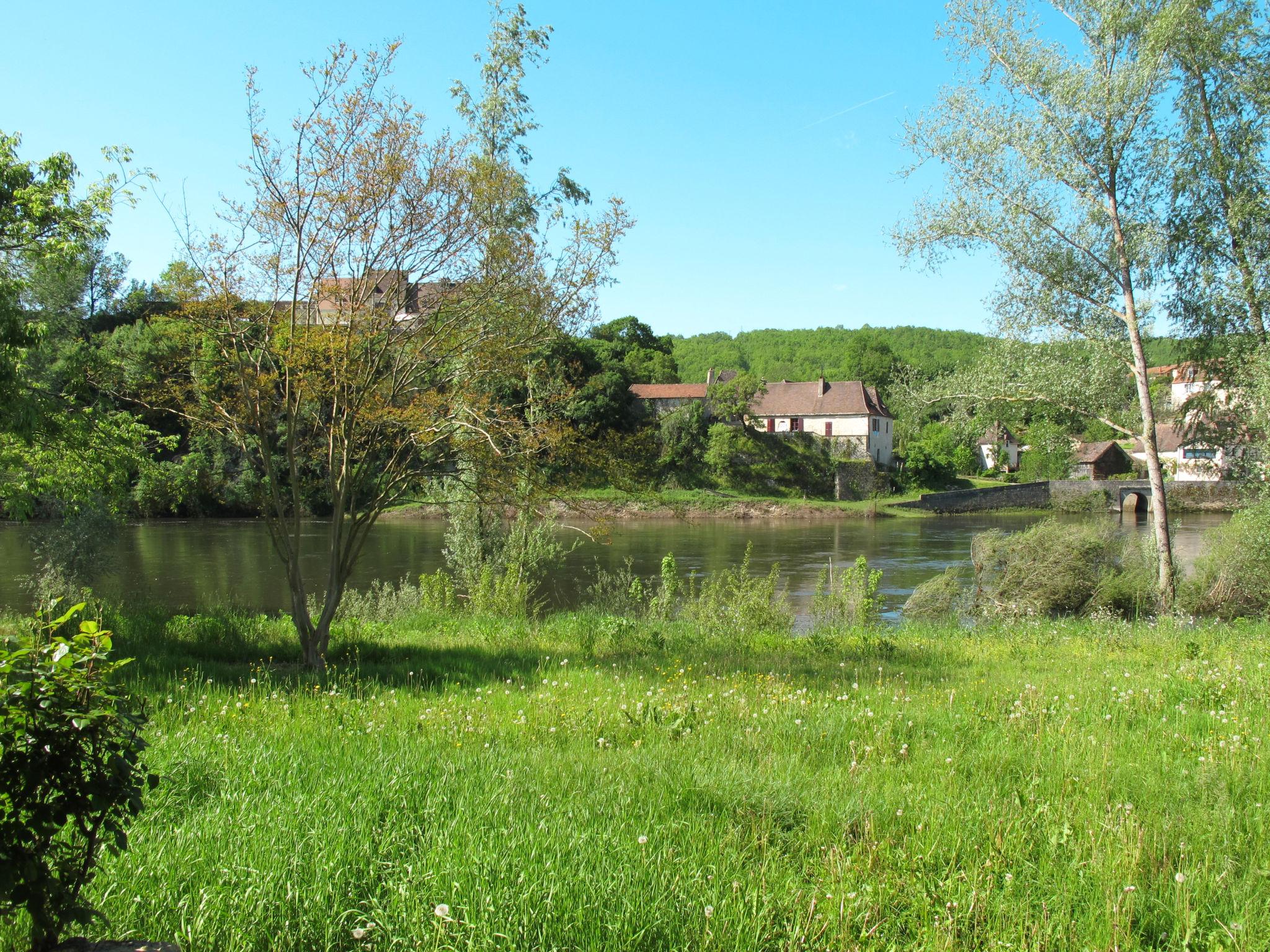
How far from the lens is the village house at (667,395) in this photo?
75.2 meters

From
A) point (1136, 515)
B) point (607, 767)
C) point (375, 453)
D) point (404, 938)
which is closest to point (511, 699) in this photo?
point (607, 767)

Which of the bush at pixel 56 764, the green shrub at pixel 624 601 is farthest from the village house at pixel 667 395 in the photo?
the bush at pixel 56 764

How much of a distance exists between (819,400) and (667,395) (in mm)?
18710

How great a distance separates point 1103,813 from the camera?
4.17 meters

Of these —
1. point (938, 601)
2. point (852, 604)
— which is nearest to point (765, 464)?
point (938, 601)

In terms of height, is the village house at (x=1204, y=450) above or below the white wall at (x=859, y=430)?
below

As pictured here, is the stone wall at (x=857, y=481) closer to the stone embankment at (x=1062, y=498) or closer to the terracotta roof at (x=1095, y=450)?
the stone embankment at (x=1062, y=498)

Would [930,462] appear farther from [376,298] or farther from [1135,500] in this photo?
[376,298]

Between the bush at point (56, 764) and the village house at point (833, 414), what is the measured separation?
78660 millimetres

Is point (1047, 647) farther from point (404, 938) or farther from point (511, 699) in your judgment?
point (404, 938)

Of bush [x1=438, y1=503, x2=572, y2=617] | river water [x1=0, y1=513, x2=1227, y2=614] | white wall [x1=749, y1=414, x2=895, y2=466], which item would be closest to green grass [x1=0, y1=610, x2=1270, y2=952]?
bush [x1=438, y1=503, x2=572, y2=617]

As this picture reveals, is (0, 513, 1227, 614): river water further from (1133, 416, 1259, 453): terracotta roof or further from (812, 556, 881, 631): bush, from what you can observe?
(1133, 416, 1259, 453): terracotta roof

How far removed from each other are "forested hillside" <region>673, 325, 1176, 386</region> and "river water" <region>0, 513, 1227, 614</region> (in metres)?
62.7

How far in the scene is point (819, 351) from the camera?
14525 cm
